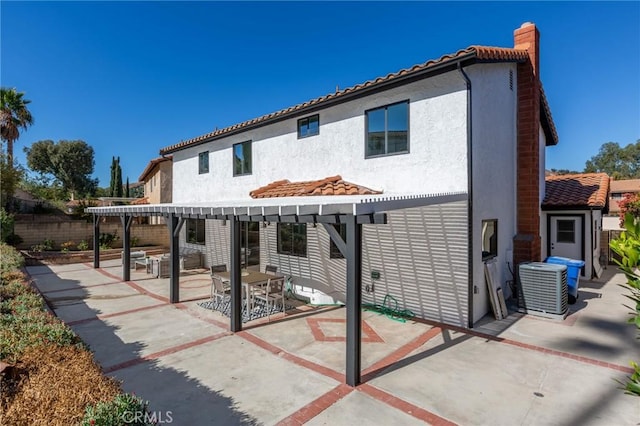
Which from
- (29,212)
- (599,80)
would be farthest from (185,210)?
(29,212)

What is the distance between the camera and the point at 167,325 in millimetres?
9906

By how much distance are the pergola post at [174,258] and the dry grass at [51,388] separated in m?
8.06

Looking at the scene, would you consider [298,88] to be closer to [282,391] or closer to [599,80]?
[599,80]

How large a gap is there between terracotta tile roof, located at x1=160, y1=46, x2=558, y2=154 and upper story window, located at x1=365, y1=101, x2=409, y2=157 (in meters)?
0.90

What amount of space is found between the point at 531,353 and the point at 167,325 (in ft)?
33.5

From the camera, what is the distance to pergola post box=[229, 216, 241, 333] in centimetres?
934

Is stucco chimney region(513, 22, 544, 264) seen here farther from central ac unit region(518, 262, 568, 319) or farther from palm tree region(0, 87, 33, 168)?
palm tree region(0, 87, 33, 168)

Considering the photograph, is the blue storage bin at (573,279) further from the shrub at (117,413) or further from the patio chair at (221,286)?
the shrub at (117,413)

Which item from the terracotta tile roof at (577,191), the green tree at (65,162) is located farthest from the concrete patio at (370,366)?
the green tree at (65,162)

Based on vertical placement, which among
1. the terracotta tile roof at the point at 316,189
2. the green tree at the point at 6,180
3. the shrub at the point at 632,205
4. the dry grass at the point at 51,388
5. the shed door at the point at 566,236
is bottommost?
the dry grass at the point at 51,388

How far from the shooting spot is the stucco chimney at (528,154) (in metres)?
12.1

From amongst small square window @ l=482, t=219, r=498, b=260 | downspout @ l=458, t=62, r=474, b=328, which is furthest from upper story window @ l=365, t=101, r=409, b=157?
small square window @ l=482, t=219, r=498, b=260

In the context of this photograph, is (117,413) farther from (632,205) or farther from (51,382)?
(632,205)

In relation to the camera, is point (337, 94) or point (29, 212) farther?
point (29, 212)
